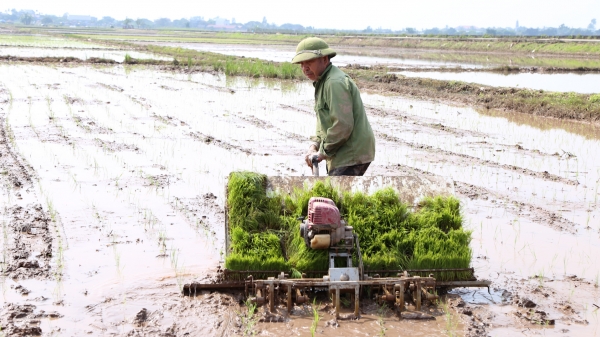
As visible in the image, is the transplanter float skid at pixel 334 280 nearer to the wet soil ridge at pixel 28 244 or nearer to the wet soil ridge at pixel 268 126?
the wet soil ridge at pixel 28 244

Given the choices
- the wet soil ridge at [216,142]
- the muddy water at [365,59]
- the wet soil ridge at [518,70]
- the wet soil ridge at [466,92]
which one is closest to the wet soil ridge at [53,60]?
the wet soil ridge at [466,92]

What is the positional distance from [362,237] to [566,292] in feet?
4.71

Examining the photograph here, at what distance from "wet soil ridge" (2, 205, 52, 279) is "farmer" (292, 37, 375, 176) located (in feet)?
6.87

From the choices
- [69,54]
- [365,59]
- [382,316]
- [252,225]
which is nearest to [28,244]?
[252,225]

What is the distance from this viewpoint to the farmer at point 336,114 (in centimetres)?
443

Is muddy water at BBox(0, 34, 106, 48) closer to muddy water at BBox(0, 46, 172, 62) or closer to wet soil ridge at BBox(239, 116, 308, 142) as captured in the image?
muddy water at BBox(0, 46, 172, 62)

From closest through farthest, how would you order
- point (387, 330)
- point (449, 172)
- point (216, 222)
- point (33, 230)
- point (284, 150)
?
point (387, 330) → point (33, 230) → point (216, 222) → point (449, 172) → point (284, 150)

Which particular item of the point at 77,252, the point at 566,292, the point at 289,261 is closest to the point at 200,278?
the point at 289,261

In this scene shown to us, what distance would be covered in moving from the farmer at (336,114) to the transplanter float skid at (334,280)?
0.58m

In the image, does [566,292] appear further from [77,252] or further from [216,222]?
[77,252]

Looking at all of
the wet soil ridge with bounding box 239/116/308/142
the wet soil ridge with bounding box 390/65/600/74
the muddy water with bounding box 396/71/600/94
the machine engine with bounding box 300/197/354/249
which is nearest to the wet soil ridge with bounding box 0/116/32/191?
the wet soil ridge with bounding box 239/116/308/142

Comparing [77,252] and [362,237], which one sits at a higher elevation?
[362,237]

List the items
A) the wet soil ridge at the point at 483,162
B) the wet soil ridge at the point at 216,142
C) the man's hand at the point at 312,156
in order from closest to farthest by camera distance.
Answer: the man's hand at the point at 312,156 < the wet soil ridge at the point at 483,162 < the wet soil ridge at the point at 216,142

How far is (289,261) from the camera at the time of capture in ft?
13.8
